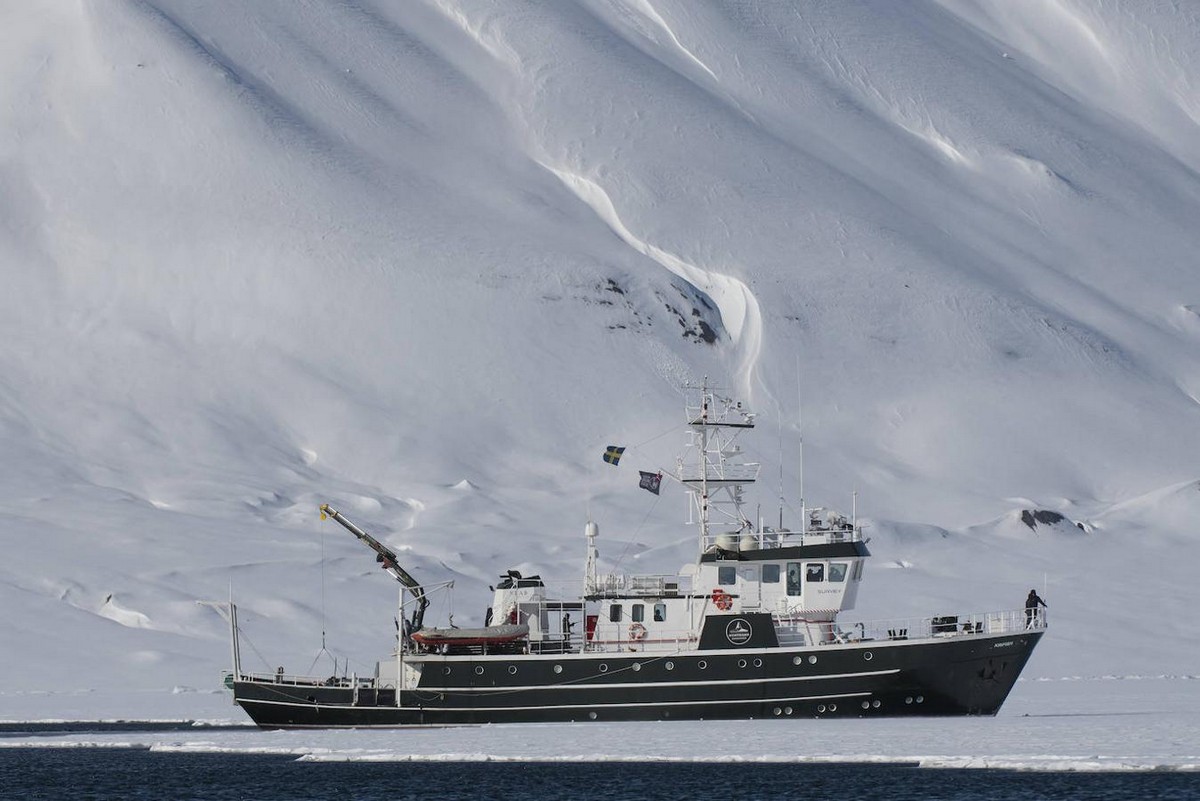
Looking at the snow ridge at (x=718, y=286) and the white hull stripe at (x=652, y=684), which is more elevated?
the snow ridge at (x=718, y=286)

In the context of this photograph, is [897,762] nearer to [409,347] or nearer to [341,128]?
[409,347]

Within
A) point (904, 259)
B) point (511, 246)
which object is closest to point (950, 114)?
point (904, 259)

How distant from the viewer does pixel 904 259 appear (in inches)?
5261

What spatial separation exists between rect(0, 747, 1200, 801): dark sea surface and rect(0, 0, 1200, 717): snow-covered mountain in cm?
2640

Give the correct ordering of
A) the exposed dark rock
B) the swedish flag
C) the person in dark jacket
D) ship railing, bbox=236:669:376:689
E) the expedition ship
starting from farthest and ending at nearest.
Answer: the exposed dark rock < the swedish flag < ship railing, bbox=236:669:376:689 < the person in dark jacket < the expedition ship

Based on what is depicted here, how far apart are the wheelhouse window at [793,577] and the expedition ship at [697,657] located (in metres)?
0.04

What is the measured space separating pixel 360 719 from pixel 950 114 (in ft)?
385

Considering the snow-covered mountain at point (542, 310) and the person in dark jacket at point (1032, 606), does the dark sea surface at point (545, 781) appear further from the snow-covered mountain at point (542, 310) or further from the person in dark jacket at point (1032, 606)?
the snow-covered mountain at point (542, 310)

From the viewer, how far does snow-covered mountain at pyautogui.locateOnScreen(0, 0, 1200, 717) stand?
89312 millimetres

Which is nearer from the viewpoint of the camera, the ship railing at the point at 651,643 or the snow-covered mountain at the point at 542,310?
the ship railing at the point at 651,643

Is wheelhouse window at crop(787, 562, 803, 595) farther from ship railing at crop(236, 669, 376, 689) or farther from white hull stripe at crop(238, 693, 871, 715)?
ship railing at crop(236, 669, 376, 689)

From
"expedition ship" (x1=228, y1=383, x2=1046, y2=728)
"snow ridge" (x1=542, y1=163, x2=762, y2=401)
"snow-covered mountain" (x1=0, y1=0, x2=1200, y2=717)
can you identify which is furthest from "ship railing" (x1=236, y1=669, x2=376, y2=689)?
"snow ridge" (x1=542, y1=163, x2=762, y2=401)

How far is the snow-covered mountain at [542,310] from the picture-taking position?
89.3 m

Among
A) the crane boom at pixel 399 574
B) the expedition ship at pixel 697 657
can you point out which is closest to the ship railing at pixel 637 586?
the expedition ship at pixel 697 657
